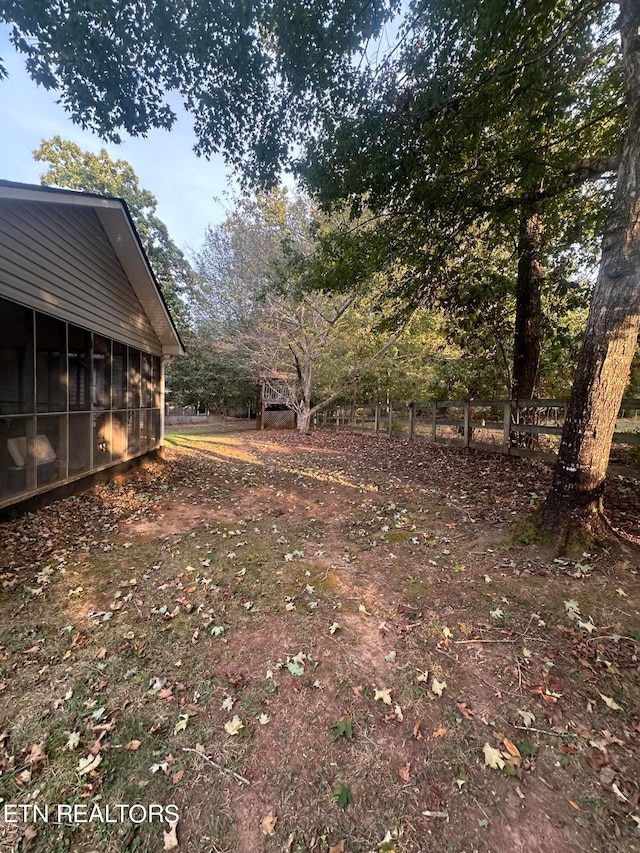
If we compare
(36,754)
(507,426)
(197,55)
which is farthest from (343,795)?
(507,426)

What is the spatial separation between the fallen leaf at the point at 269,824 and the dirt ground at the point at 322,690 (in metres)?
0.01

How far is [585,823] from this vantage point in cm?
155

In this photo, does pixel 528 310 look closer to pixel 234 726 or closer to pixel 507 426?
pixel 507 426

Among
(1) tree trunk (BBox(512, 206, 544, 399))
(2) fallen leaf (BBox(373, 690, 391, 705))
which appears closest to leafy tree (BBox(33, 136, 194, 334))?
(1) tree trunk (BBox(512, 206, 544, 399))

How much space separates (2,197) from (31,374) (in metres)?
2.10

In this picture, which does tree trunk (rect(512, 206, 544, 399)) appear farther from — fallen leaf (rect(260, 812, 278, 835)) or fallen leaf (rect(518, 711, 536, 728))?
fallen leaf (rect(260, 812, 278, 835))

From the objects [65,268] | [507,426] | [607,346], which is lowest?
[507,426]

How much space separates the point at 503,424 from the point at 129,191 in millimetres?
21228

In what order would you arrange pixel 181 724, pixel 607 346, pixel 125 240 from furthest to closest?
1. pixel 125 240
2. pixel 607 346
3. pixel 181 724

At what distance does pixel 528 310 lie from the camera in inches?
288

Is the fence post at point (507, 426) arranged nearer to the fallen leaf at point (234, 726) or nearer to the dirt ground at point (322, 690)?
the dirt ground at point (322, 690)

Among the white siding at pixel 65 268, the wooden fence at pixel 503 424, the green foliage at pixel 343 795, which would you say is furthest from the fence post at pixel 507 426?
the white siding at pixel 65 268

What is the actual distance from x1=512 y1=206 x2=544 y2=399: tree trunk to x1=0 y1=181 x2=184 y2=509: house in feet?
23.4

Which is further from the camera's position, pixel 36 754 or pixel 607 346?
pixel 607 346
